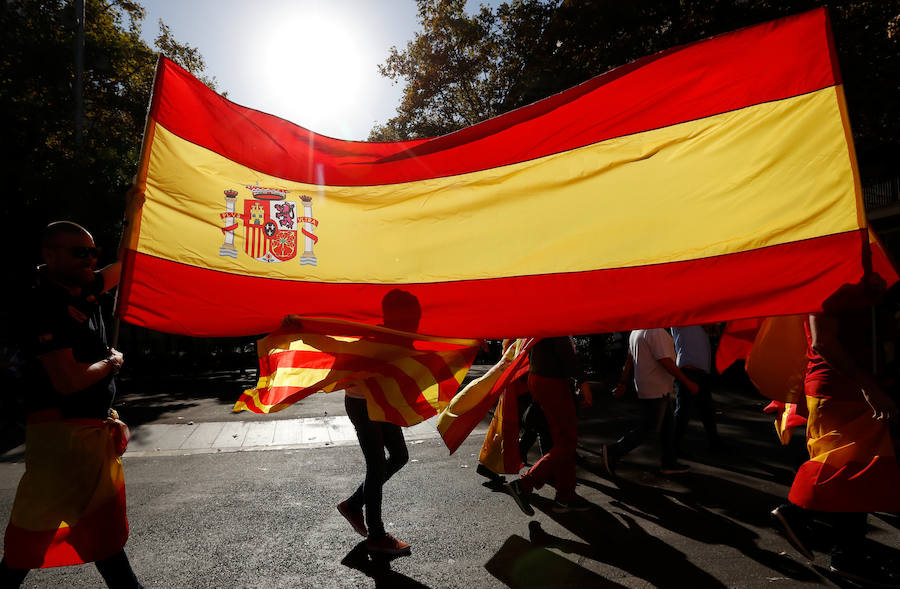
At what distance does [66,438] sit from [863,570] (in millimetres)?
4261

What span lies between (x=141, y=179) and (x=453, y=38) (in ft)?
71.7

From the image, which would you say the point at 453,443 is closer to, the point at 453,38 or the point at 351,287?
the point at 351,287

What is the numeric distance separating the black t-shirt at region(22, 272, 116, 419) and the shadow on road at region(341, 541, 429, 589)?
194cm

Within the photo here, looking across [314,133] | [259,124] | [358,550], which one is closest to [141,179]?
[259,124]

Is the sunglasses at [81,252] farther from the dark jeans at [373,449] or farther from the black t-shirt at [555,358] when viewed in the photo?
the black t-shirt at [555,358]

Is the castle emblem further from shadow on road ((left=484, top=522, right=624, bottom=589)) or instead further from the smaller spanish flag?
shadow on road ((left=484, top=522, right=624, bottom=589))

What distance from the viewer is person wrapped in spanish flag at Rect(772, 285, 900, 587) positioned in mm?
3102

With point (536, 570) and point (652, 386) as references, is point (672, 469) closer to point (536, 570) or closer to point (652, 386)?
point (652, 386)

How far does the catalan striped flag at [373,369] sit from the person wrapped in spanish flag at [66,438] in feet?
2.49

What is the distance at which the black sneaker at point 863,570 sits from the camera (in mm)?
3283

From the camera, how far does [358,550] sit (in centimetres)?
415

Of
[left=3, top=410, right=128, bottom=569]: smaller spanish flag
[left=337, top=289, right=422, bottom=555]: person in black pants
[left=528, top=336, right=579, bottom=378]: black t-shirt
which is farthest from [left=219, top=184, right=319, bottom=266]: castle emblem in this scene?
[left=528, top=336, right=579, bottom=378]: black t-shirt

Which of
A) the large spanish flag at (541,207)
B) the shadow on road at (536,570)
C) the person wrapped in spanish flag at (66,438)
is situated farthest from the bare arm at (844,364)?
the person wrapped in spanish flag at (66,438)

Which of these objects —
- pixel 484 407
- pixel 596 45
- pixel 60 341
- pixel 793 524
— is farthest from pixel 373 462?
pixel 596 45
